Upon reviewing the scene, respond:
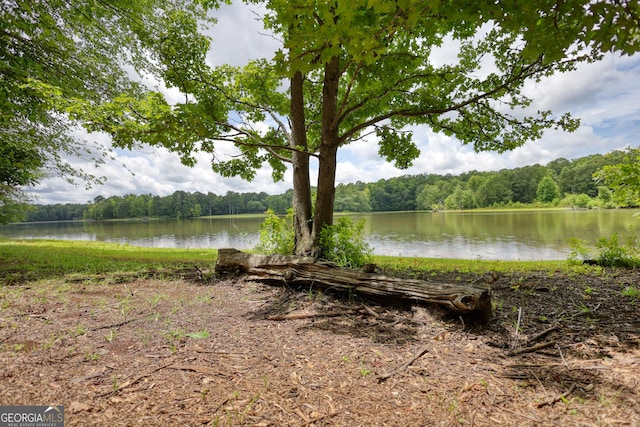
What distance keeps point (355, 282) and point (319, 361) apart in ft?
5.34

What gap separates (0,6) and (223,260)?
6.80 m

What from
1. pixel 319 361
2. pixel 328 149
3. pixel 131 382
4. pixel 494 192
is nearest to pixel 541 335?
pixel 319 361

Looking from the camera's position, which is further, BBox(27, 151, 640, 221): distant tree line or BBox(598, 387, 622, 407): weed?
BBox(27, 151, 640, 221): distant tree line

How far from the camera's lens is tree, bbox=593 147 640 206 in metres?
6.38

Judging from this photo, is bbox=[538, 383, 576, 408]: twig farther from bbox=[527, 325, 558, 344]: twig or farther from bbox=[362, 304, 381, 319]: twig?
bbox=[362, 304, 381, 319]: twig

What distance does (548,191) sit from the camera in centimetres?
7738

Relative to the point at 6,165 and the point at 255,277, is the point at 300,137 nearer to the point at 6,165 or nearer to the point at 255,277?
the point at 255,277

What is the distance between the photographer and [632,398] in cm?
209

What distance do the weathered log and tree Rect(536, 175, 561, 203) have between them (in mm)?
91505

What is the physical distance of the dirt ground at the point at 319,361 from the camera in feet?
6.68

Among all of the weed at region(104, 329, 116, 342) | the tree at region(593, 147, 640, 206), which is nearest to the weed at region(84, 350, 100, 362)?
the weed at region(104, 329, 116, 342)

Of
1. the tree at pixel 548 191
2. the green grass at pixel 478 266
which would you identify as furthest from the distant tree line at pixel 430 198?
the green grass at pixel 478 266

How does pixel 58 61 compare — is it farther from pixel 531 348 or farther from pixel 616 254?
pixel 616 254

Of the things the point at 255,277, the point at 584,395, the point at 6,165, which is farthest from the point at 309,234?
the point at 6,165
